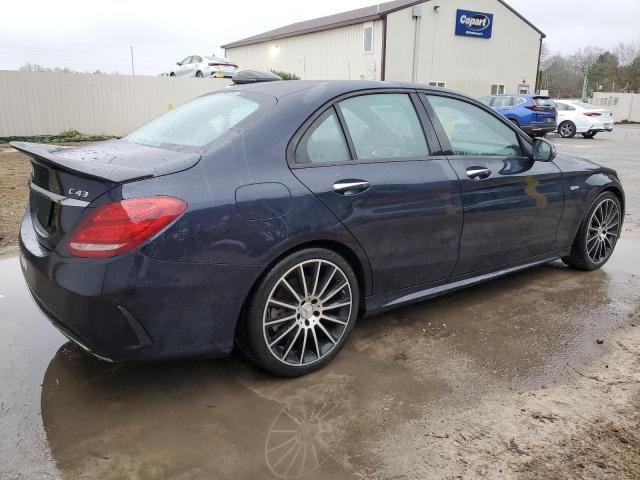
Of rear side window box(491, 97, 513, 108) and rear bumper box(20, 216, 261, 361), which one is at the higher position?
rear side window box(491, 97, 513, 108)

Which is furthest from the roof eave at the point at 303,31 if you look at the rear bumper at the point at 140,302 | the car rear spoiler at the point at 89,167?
the rear bumper at the point at 140,302

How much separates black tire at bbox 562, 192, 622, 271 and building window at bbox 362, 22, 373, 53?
77.3ft

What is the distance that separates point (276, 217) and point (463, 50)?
29550 millimetres

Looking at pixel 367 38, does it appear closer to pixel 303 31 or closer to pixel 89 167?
pixel 303 31

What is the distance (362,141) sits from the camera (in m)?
3.21

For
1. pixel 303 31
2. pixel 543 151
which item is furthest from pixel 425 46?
pixel 543 151

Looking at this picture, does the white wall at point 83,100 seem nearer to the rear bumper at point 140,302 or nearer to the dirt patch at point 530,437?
the rear bumper at point 140,302

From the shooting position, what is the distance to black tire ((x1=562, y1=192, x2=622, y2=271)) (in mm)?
4664

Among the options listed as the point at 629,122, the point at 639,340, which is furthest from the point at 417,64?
the point at 639,340

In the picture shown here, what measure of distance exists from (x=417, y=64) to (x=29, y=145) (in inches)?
1046

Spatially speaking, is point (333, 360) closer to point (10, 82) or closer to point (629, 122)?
point (10, 82)

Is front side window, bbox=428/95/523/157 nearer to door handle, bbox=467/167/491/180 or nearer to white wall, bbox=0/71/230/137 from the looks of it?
door handle, bbox=467/167/491/180

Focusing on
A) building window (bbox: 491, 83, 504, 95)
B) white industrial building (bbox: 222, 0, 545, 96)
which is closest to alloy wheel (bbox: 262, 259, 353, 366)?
white industrial building (bbox: 222, 0, 545, 96)

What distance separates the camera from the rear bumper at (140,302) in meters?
2.35
